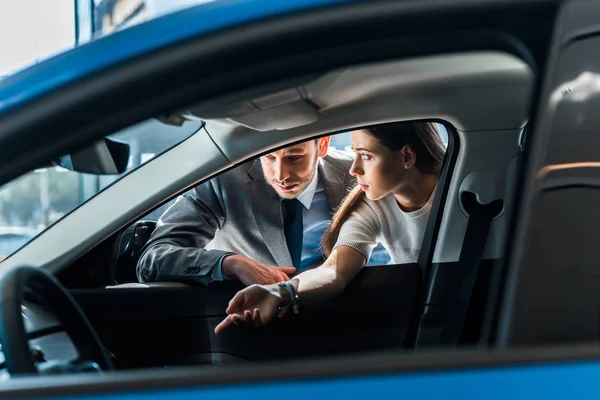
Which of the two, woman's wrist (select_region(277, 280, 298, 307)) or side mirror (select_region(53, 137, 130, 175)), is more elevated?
woman's wrist (select_region(277, 280, 298, 307))

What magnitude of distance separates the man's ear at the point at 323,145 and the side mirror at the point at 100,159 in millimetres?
884

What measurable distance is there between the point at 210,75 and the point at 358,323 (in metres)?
1.55

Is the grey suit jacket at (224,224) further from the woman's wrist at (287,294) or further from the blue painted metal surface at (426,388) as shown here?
the blue painted metal surface at (426,388)

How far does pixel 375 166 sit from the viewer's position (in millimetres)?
2586

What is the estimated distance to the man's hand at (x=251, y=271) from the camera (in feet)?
8.11

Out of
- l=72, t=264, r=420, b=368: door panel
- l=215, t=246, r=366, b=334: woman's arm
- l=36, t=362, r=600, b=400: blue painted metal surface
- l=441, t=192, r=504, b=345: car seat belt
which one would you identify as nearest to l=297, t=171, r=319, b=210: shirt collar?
l=215, t=246, r=366, b=334: woman's arm

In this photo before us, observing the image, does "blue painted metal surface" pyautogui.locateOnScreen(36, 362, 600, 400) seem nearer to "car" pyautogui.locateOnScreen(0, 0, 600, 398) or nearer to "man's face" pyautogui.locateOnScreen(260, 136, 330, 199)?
"car" pyautogui.locateOnScreen(0, 0, 600, 398)

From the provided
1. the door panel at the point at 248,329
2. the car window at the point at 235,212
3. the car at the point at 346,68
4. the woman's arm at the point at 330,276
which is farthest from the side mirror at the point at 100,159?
the woman's arm at the point at 330,276

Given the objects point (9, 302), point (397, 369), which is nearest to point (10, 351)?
point (9, 302)

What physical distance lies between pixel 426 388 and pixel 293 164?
1640 millimetres

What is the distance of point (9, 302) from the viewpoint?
48.7 inches

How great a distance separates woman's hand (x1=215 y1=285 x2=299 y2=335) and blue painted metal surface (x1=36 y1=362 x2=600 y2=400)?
4.94 feet

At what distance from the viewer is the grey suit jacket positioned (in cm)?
246

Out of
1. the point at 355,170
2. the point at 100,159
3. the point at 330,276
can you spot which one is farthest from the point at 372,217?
the point at 100,159
